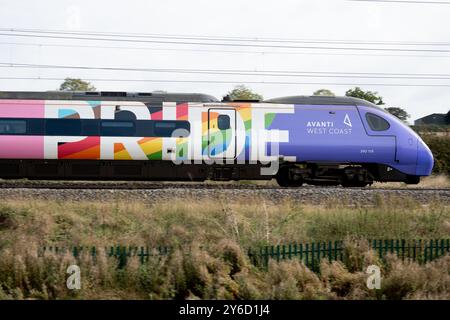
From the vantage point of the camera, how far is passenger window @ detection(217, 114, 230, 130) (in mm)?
18312

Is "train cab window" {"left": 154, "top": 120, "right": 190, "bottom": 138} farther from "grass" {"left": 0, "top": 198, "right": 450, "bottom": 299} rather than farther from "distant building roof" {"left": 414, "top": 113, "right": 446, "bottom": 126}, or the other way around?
"distant building roof" {"left": 414, "top": 113, "right": 446, "bottom": 126}

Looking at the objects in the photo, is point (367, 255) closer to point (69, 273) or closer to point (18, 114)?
point (69, 273)

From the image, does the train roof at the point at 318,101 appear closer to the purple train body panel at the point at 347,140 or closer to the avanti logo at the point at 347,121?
the purple train body panel at the point at 347,140

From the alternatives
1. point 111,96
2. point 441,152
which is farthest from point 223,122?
point 441,152

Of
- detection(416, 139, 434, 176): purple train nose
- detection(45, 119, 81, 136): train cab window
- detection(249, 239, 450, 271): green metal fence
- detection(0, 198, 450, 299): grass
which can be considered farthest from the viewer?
detection(416, 139, 434, 176): purple train nose

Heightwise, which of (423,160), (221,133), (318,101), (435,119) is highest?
(435,119)

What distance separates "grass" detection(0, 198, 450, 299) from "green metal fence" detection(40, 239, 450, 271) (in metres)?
0.23

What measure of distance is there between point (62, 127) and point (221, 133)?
5.51 metres

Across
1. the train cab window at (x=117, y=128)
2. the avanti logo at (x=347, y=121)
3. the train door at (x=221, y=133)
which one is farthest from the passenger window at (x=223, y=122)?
the avanti logo at (x=347, y=121)

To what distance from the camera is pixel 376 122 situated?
62.4 ft

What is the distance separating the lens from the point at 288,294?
7.97 metres

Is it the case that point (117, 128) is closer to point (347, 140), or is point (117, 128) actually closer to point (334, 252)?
point (347, 140)

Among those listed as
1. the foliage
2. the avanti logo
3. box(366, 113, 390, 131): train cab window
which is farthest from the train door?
the foliage

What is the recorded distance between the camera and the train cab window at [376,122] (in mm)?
18984
